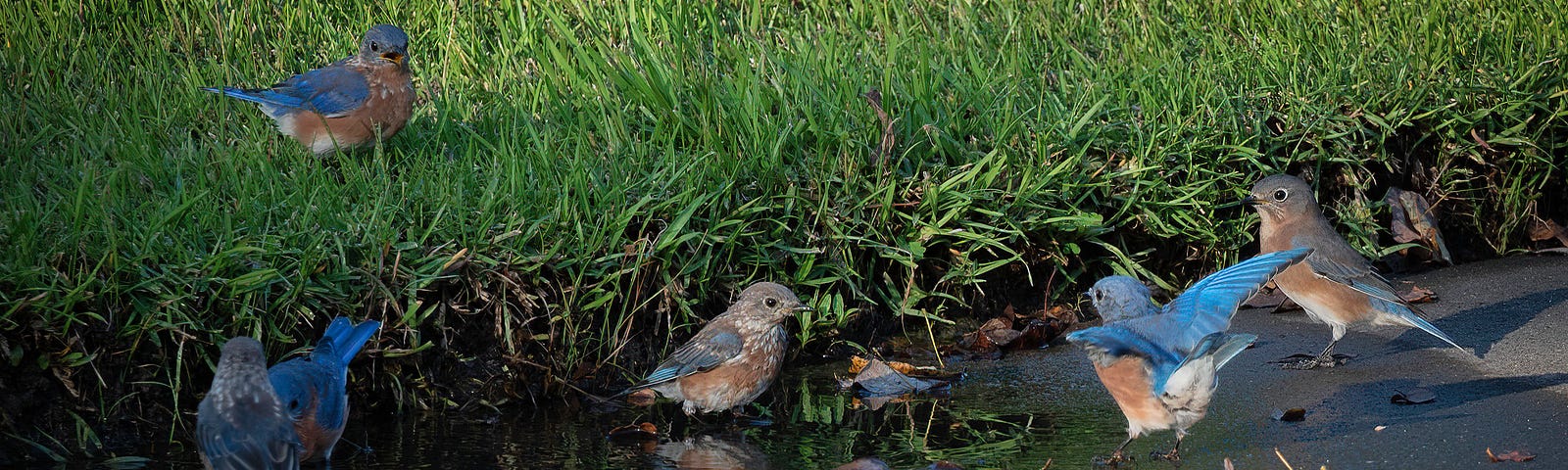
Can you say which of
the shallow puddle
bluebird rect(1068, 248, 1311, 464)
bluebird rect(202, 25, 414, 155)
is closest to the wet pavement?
the shallow puddle

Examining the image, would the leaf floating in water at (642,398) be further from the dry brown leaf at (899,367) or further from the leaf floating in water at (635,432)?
the dry brown leaf at (899,367)

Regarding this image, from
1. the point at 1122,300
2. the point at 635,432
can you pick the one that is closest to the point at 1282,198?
the point at 1122,300

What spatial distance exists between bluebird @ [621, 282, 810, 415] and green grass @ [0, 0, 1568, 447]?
11.3 inches

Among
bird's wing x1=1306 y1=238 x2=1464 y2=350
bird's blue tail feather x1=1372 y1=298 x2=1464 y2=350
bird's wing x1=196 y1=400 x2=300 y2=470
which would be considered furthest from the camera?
bird's wing x1=1306 y1=238 x2=1464 y2=350

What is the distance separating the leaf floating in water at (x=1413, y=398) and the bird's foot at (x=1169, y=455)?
0.88m

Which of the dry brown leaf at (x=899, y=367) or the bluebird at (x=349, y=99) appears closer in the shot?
the dry brown leaf at (x=899, y=367)

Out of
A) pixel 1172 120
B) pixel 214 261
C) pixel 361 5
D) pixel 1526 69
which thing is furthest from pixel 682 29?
pixel 1526 69

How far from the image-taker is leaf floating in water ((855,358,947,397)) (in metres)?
4.80

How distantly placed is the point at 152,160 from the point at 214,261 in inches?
42.7

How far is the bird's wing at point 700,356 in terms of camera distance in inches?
179

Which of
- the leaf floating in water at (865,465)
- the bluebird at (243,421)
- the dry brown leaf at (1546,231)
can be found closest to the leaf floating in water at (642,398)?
the leaf floating in water at (865,465)

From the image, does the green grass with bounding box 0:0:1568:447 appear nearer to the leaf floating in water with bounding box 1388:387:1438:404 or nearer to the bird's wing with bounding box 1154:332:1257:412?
the leaf floating in water with bounding box 1388:387:1438:404

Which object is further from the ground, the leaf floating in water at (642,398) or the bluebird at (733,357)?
the bluebird at (733,357)

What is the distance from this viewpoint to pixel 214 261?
14.1ft
